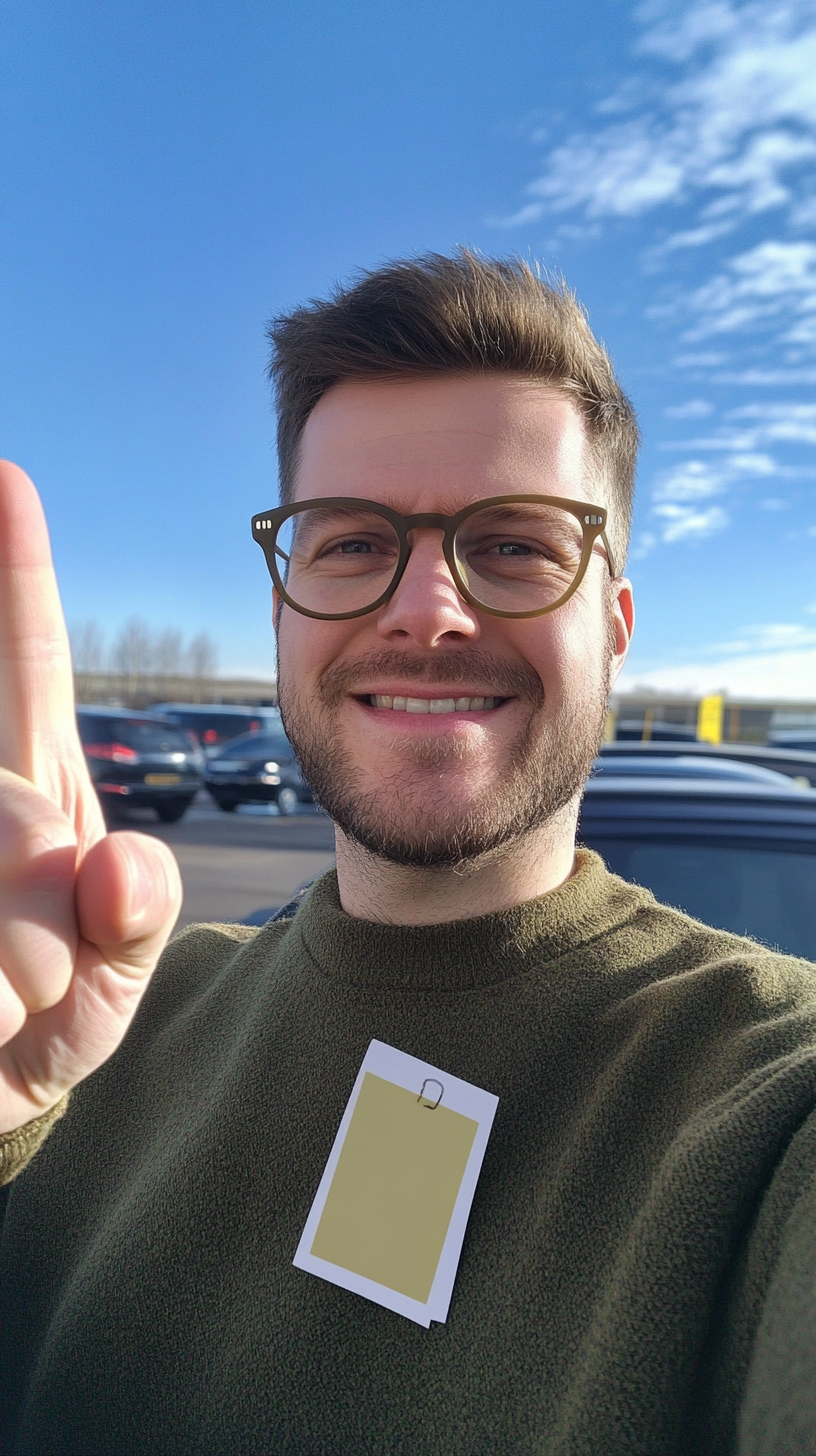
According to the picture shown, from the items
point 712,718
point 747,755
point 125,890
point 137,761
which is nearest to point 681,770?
point 747,755

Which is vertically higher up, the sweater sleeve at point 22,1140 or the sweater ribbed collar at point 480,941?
the sweater ribbed collar at point 480,941

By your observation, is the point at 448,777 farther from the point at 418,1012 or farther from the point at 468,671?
the point at 418,1012

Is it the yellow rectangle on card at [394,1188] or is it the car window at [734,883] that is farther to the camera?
the car window at [734,883]

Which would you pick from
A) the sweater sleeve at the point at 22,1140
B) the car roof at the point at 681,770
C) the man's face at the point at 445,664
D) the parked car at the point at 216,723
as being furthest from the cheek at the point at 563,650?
the parked car at the point at 216,723

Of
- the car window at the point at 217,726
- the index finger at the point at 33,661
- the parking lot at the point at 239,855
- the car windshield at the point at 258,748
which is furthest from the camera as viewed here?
the car window at the point at 217,726

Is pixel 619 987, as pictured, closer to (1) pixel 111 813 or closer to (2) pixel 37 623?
(2) pixel 37 623

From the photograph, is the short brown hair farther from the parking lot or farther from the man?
the parking lot

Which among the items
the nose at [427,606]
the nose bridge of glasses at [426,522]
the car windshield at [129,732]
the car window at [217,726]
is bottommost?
the car window at [217,726]

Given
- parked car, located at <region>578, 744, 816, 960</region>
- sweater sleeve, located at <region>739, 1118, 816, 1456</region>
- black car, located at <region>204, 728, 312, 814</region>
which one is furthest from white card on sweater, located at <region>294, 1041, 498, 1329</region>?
black car, located at <region>204, 728, 312, 814</region>

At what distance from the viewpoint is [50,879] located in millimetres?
855

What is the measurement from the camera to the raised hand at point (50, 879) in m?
0.84

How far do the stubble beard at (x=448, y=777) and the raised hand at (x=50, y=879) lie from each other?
438 millimetres

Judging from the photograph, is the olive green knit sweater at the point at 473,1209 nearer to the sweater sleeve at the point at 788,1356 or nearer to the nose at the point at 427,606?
the sweater sleeve at the point at 788,1356

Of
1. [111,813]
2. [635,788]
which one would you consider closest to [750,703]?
[111,813]
